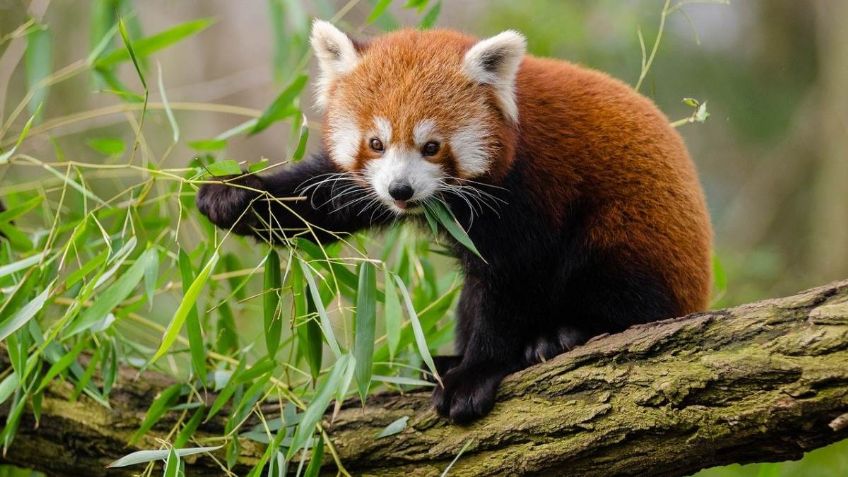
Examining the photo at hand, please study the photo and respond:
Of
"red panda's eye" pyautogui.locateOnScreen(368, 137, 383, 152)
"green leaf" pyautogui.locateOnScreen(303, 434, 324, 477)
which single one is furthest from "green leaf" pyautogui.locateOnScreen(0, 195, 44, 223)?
"green leaf" pyautogui.locateOnScreen(303, 434, 324, 477)

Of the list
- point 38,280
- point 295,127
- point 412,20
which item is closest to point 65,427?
point 38,280

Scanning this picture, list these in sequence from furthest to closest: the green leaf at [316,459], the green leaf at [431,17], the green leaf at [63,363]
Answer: the green leaf at [431,17], the green leaf at [63,363], the green leaf at [316,459]

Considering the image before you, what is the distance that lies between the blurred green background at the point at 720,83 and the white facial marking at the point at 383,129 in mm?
2715

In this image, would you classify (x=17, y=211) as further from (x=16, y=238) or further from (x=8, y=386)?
(x=8, y=386)

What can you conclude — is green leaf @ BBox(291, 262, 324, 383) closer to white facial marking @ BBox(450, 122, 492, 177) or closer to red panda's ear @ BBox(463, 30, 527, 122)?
white facial marking @ BBox(450, 122, 492, 177)

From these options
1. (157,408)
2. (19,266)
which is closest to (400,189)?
(157,408)

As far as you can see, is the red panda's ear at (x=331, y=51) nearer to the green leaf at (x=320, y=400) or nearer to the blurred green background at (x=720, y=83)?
the green leaf at (x=320, y=400)

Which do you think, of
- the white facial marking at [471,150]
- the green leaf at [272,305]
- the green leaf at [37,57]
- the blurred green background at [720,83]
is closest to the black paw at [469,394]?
the green leaf at [272,305]

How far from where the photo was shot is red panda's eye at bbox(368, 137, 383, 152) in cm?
309

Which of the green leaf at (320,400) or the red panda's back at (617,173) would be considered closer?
the green leaf at (320,400)

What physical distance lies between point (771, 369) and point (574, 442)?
0.60 metres

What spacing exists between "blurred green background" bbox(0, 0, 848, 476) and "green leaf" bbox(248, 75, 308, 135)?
6.97ft

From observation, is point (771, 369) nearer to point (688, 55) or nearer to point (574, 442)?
point (574, 442)

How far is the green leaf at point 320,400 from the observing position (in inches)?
102
